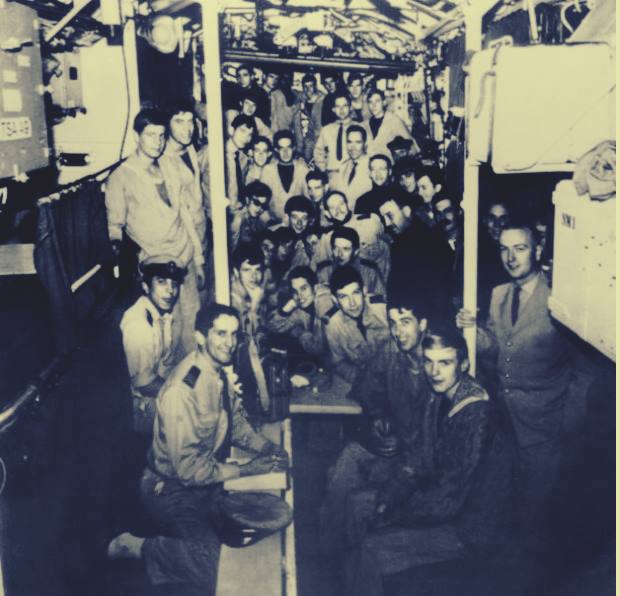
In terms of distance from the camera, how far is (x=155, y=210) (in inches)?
93.3

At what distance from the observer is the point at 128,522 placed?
2.42 metres

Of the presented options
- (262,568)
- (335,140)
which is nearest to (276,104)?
(335,140)

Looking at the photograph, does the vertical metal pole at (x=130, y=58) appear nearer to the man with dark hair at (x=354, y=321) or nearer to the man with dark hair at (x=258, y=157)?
the man with dark hair at (x=258, y=157)

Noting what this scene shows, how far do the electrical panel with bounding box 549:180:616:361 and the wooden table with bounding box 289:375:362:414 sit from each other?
0.78 meters

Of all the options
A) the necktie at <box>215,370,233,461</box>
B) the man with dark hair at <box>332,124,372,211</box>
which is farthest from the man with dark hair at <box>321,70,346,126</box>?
the necktie at <box>215,370,233,461</box>

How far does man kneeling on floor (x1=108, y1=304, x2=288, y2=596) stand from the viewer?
7.86ft

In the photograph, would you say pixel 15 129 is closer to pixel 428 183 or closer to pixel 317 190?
pixel 317 190

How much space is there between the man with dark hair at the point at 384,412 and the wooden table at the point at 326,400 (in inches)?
1.4

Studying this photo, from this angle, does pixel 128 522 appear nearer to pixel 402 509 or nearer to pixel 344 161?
pixel 402 509

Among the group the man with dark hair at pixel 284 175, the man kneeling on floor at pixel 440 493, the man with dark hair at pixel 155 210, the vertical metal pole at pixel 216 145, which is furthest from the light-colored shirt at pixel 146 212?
the man kneeling on floor at pixel 440 493

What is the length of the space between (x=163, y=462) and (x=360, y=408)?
0.72 m

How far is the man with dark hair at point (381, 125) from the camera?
2449 millimetres

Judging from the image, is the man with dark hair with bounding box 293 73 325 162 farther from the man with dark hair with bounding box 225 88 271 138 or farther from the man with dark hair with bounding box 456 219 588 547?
the man with dark hair with bounding box 456 219 588 547

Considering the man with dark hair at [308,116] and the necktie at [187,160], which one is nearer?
the necktie at [187,160]
